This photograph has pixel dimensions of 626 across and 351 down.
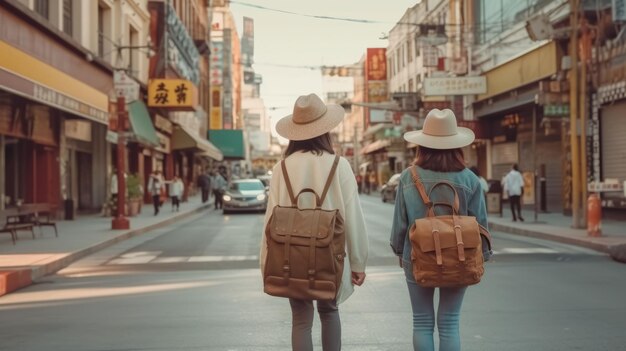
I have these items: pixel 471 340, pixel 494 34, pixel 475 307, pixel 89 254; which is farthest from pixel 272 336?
pixel 494 34

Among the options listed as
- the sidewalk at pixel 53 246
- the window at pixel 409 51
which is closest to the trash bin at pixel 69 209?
the sidewalk at pixel 53 246

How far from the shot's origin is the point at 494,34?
30953 millimetres

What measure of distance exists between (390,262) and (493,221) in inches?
407

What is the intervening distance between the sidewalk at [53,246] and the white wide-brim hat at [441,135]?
6.98 m

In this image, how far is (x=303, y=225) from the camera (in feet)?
13.3

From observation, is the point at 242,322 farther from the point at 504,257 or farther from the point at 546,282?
the point at 504,257

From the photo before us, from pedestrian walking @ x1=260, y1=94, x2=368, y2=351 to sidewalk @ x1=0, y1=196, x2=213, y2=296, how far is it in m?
6.56

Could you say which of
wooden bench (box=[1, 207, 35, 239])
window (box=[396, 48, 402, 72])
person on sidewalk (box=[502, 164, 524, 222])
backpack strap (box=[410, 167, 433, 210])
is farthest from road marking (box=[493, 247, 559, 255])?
window (box=[396, 48, 402, 72])

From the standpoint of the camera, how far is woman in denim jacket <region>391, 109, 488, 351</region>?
4383 millimetres

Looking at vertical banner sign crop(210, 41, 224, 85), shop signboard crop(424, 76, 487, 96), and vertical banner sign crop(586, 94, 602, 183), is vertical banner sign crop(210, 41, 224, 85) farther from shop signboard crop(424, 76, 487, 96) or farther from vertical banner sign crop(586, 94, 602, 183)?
vertical banner sign crop(586, 94, 602, 183)

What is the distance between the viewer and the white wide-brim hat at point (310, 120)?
4.41 m

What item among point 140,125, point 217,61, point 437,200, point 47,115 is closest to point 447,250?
point 437,200

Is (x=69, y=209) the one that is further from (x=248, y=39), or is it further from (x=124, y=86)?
(x=248, y=39)

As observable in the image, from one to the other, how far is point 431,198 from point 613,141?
1947 cm
